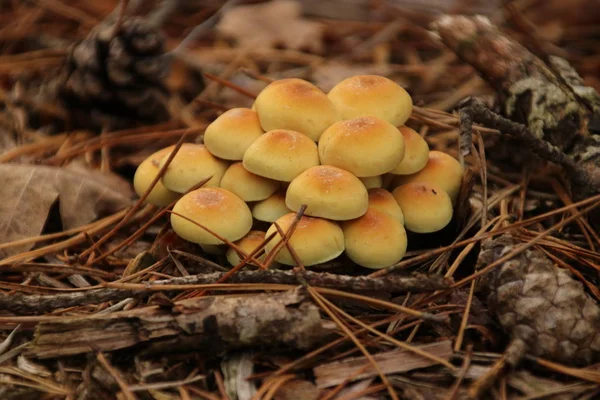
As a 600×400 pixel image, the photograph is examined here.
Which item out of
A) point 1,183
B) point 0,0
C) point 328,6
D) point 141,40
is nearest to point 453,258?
point 1,183

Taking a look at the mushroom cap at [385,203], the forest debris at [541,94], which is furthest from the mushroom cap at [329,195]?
the forest debris at [541,94]

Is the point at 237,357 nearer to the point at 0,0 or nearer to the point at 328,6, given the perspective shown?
the point at 328,6

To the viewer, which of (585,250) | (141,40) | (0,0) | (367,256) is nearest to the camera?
(367,256)

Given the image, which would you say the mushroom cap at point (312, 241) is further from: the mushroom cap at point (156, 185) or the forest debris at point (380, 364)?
the mushroom cap at point (156, 185)

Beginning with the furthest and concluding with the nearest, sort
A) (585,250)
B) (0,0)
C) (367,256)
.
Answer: (0,0)
(585,250)
(367,256)

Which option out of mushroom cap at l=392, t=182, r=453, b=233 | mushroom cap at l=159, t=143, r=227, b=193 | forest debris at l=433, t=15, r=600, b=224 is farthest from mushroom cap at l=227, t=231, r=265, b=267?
forest debris at l=433, t=15, r=600, b=224

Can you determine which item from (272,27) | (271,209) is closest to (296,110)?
(271,209)

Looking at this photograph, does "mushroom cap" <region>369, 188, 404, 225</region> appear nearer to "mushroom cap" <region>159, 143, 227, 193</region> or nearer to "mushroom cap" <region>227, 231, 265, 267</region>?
"mushroom cap" <region>227, 231, 265, 267</region>
